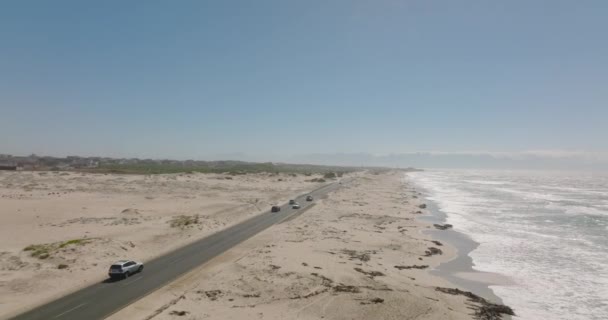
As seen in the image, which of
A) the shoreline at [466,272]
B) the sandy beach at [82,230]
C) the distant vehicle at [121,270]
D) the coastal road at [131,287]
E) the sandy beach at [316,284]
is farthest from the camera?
the shoreline at [466,272]

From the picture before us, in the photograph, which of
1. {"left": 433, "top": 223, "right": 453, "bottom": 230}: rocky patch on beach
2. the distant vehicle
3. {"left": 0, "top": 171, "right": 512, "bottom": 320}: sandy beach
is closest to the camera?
{"left": 0, "top": 171, "right": 512, "bottom": 320}: sandy beach

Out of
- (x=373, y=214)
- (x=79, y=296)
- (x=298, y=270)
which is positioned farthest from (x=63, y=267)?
(x=373, y=214)

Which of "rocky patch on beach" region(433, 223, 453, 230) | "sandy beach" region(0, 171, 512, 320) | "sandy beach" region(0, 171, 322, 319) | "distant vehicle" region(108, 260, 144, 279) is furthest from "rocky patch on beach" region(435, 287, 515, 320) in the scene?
"rocky patch on beach" region(433, 223, 453, 230)

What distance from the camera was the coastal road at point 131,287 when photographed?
2577 centimetres

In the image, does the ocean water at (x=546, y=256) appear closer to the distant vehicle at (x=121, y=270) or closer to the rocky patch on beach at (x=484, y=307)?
the rocky patch on beach at (x=484, y=307)

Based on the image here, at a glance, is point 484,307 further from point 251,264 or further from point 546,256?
point 546,256

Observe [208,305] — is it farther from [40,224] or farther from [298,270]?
[40,224]

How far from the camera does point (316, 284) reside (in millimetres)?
31672

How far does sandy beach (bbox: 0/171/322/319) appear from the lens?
3219cm

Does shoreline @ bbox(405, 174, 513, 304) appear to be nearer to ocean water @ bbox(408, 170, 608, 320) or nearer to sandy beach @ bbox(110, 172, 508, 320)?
ocean water @ bbox(408, 170, 608, 320)

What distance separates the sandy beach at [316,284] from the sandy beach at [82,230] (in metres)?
8.63

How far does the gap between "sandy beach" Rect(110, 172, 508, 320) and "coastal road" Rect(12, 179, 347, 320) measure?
4.32 ft

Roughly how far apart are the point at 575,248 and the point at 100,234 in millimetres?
58067

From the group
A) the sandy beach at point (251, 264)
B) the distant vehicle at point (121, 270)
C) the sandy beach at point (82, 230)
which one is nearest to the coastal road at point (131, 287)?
the distant vehicle at point (121, 270)
